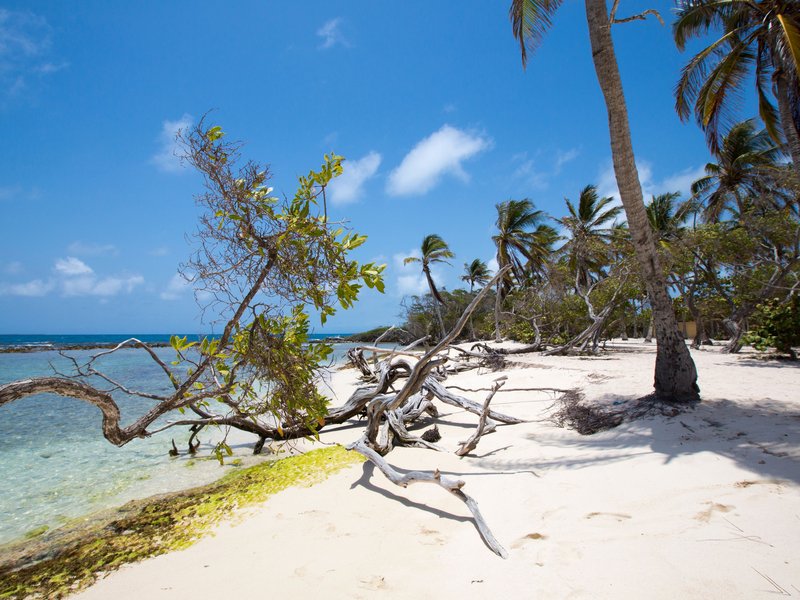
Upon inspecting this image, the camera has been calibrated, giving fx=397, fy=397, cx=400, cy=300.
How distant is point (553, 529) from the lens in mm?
2881

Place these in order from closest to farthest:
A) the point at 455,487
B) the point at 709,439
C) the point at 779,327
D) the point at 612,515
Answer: the point at 612,515 < the point at 455,487 < the point at 709,439 < the point at 779,327

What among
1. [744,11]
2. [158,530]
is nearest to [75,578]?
[158,530]

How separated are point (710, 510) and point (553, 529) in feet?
3.59

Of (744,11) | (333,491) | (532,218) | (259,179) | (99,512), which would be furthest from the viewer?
(532,218)

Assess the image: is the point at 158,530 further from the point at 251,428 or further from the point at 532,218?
the point at 532,218

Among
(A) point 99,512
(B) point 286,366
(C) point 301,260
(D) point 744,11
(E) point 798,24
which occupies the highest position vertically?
(D) point 744,11

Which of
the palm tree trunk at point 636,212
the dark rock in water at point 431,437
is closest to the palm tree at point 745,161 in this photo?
the palm tree trunk at point 636,212

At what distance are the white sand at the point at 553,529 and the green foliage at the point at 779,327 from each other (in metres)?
7.10

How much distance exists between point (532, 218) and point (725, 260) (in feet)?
50.7

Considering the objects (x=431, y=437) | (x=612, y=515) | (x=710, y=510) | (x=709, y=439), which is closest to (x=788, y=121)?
(x=709, y=439)

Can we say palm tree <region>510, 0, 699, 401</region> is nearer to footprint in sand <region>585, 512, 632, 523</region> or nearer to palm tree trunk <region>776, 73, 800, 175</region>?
footprint in sand <region>585, 512, 632, 523</region>

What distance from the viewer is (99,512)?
188 inches

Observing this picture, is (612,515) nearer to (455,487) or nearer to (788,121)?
(455,487)

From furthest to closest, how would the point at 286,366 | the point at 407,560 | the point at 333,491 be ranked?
the point at 333,491, the point at 286,366, the point at 407,560
